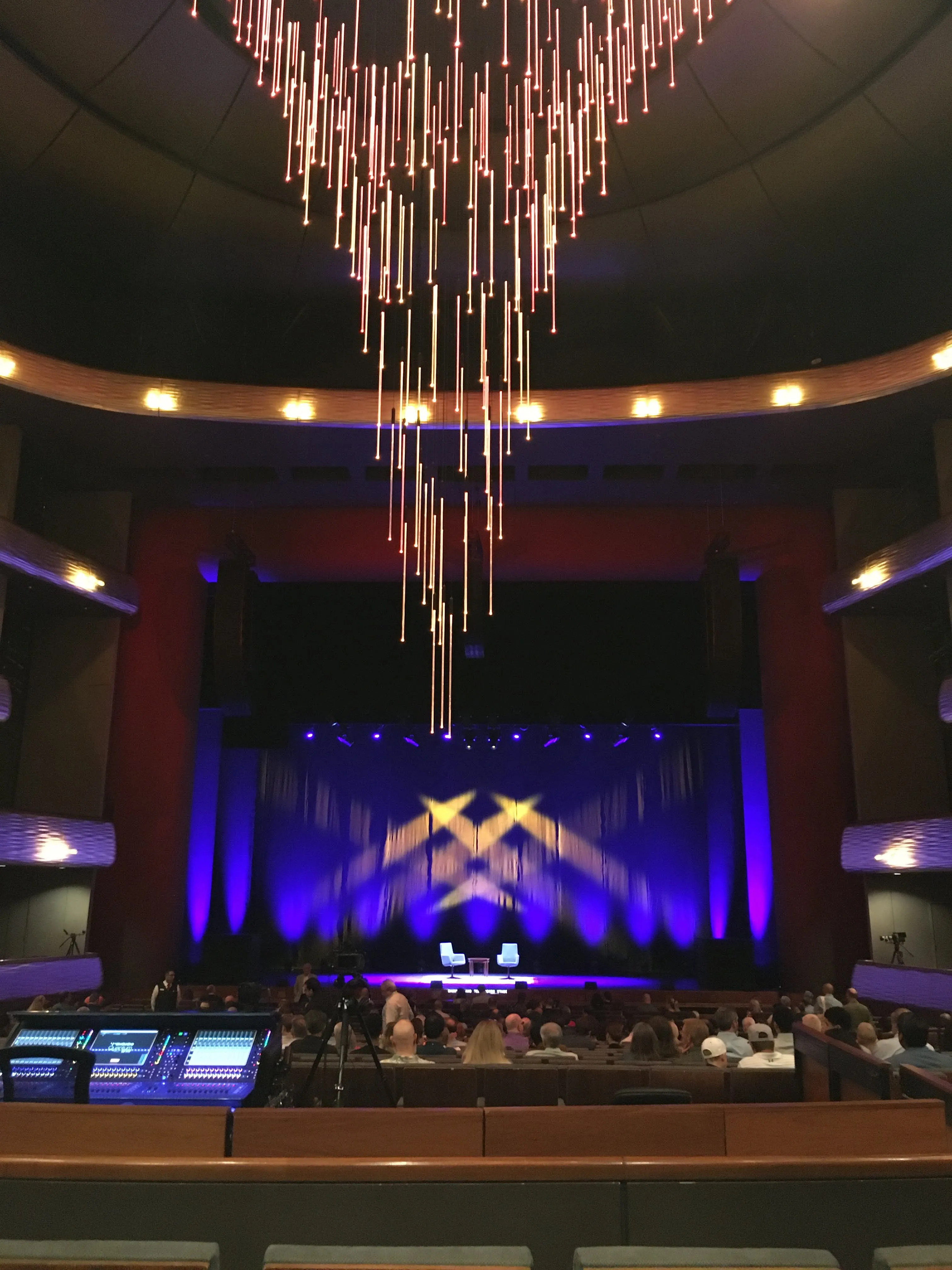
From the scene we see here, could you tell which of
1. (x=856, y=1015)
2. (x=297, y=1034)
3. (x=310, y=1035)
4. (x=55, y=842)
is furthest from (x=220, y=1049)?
(x=55, y=842)

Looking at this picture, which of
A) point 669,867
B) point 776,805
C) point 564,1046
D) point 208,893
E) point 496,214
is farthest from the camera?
point 669,867

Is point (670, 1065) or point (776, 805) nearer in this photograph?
point (670, 1065)

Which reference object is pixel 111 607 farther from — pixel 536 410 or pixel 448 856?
pixel 448 856

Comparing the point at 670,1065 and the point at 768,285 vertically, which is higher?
the point at 768,285

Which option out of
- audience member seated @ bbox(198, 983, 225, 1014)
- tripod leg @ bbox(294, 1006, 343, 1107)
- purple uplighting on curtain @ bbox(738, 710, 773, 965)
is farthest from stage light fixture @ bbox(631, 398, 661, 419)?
tripod leg @ bbox(294, 1006, 343, 1107)

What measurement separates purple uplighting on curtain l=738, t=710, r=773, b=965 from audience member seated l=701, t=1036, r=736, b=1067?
358 inches

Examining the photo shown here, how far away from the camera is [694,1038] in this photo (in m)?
7.68

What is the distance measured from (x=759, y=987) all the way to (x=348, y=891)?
7.87m

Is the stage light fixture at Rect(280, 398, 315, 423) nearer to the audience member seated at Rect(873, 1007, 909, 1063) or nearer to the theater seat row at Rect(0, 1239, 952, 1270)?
the audience member seated at Rect(873, 1007, 909, 1063)

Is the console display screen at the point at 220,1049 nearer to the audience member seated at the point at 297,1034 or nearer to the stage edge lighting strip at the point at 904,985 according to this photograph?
the audience member seated at the point at 297,1034

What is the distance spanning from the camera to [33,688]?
1496 centimetres

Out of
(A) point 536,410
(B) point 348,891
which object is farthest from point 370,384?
(B) point 348,891

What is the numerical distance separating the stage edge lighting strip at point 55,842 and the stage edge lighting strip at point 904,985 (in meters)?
10.3

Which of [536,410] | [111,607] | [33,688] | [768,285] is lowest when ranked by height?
[33,688]
